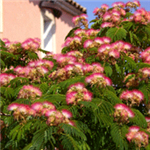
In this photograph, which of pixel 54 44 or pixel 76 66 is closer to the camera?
pixel 76 66

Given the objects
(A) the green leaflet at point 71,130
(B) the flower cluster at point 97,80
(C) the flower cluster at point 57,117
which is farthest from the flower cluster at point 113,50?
(A) the green leaflet at point 71,130

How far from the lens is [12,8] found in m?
9.74

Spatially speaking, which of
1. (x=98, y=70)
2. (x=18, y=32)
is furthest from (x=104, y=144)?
(x=18, y=32)

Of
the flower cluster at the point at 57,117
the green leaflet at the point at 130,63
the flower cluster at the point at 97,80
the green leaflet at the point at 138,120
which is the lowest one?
the flower cluster at the point at 57,117

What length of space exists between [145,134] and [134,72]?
1.26m

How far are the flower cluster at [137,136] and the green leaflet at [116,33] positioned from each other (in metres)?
1.75

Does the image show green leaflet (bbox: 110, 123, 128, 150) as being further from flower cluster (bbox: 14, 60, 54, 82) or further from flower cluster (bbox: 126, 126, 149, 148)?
flower cluster (bbox: 14, 60, 54, 82)

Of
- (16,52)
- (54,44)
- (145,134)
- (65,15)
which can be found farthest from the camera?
(65,15)

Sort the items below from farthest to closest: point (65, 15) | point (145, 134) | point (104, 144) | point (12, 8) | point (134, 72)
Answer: point (65, 15) → point (12, 8) → point (134, 72) → point (104, 144) → point (145, 134)

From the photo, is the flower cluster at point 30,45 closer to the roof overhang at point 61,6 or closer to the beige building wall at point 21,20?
the beige building wall at point 21,20

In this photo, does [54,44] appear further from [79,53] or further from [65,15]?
[79,53]

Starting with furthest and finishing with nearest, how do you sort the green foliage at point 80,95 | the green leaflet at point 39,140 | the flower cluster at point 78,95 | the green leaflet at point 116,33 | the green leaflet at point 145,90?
1. the green leaflet at point 116,33
2. the green leaflet at point 145,90
3. the flower cluster at point 78,95
4. the green foliage at point 80,95
5. the green leaflet at point 39,140

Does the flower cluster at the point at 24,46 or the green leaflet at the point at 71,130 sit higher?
the flower cluster at the point at 24,46

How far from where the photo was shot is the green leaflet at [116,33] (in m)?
5.29
